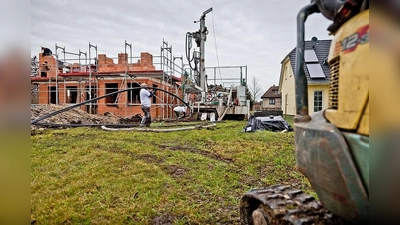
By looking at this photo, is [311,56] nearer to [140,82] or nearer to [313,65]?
[313,65]

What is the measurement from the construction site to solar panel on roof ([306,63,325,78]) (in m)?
3.82

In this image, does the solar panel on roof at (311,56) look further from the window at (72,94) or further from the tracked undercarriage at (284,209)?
the tracked undercarriage at (284,209)

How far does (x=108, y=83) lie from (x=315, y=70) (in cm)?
1259

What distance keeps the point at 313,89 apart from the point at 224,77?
5.84m

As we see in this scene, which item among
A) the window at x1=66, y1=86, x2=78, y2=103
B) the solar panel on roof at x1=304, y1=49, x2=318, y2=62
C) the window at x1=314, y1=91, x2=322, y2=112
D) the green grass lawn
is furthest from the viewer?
the window at x1=66, y1=86, x2=78, y2=103

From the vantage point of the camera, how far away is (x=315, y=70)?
15812 mm

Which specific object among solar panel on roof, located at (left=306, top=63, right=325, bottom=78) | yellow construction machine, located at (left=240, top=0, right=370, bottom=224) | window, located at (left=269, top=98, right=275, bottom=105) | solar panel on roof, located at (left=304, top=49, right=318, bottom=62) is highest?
solar panel on roof, located at (left=304, top=49, right=318, bottom=62)

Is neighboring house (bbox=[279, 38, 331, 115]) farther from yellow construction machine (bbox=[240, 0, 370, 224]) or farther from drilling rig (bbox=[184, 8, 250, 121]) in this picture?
yellow construction machine (bbox=[240, 0, 370, 224])

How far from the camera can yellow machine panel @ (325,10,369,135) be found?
30.5 inches

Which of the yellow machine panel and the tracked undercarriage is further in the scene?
the tracked undercarriage

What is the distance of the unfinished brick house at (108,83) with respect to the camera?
52.3 feet

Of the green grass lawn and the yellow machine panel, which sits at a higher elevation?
the yellow machine panel

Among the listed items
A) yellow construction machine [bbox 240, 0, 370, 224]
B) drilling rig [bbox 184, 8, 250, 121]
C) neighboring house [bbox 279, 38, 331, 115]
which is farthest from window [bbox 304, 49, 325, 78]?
yellow construction machine [bbox 240, 0, 370, 224]
